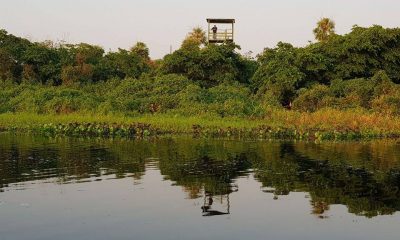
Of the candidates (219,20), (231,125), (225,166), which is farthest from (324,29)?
(225,166)

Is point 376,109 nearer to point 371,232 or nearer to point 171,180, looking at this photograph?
point 171,180

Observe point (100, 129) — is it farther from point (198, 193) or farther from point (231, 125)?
point (198, 193)

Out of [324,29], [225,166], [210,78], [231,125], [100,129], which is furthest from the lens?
[324,29]

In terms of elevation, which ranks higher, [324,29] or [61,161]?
[324,29]

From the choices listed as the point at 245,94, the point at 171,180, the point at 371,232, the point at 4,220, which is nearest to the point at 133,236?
the point at 4,220

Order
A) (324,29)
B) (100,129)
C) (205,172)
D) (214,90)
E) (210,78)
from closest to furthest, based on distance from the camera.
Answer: (205,172) < (100,129) < (214,90) < (210,78) < (324,29)

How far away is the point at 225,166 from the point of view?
17734mm

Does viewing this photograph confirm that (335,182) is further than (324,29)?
No

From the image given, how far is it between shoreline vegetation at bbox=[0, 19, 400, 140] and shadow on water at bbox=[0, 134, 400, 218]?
4.44 meters

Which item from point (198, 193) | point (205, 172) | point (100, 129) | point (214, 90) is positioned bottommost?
point (198, 193)

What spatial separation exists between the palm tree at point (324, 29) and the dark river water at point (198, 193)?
35.0 metres

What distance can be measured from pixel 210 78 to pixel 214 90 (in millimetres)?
5622

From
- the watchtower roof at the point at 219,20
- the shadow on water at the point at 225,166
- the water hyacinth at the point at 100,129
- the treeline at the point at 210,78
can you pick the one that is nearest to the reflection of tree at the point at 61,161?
the shadow on water at the point at 225,166

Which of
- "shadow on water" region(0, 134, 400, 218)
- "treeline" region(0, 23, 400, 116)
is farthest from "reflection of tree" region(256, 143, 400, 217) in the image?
"treeline" region(0, 23, 400, 116)
